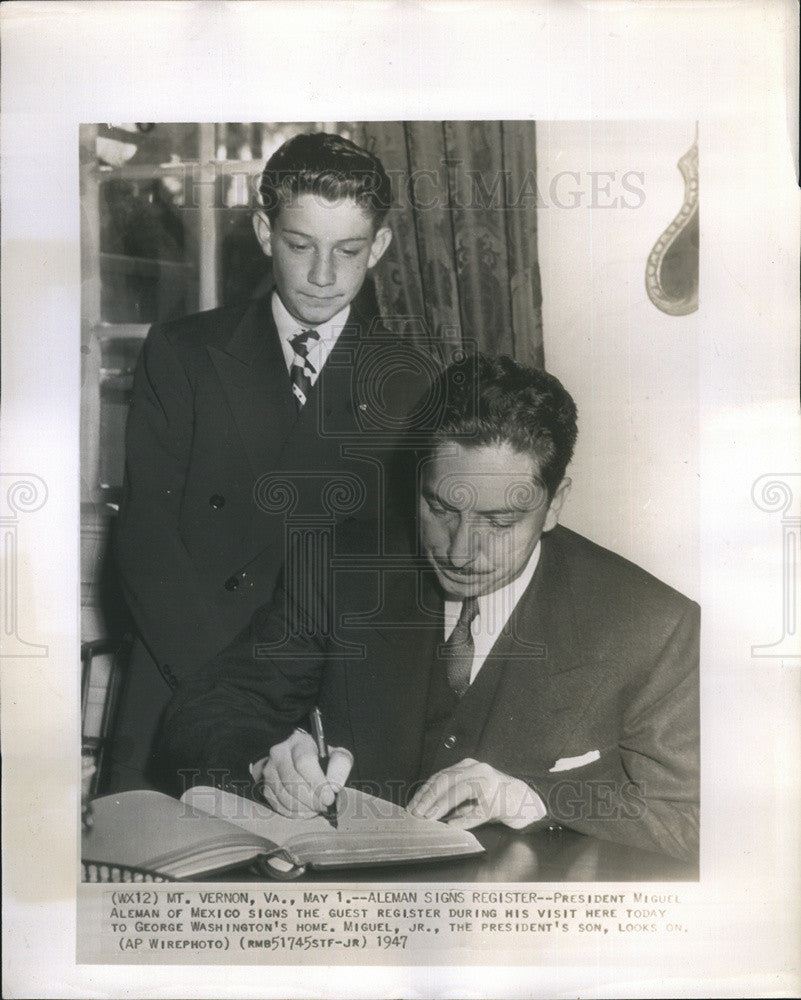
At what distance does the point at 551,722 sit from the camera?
64.1 inches

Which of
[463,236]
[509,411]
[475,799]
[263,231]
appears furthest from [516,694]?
[263,231]

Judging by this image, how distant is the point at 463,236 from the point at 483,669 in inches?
26.0

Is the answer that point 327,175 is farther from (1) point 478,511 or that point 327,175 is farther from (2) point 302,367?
(1) point 478,511

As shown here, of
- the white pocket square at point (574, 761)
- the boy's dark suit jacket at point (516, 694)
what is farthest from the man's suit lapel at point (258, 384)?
the white pocket square at point (574, 761)

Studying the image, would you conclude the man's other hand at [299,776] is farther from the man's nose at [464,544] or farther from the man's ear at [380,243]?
the man's ear at [380,243]

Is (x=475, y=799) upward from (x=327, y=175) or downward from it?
downward

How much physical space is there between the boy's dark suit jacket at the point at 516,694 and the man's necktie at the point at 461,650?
2 cm

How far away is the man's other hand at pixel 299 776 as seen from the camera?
162cm

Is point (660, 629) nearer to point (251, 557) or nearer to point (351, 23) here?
point (251, 557)

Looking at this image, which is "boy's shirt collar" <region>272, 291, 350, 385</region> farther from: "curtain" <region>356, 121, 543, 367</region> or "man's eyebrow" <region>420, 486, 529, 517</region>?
"man's eyebrow" <region>420, 486, 529, 517</region>

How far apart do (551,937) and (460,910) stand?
149mm

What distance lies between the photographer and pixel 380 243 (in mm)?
1618

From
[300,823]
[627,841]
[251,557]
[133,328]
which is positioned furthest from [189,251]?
[627,841]

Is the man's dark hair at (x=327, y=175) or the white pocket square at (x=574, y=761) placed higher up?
the man's dark hair at (x=327, y=175)
